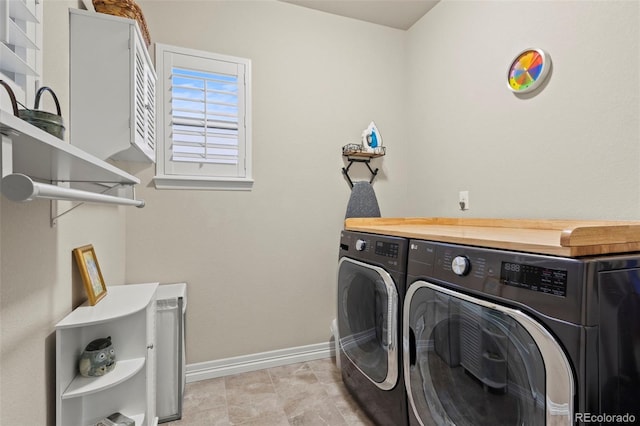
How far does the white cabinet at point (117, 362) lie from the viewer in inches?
45.1

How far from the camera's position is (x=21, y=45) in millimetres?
883

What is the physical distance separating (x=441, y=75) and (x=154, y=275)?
2.53m

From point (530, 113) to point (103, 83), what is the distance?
213 cm

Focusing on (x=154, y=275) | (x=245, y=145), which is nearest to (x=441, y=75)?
(x=245, y=145)

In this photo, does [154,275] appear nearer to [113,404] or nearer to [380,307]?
[113,404]

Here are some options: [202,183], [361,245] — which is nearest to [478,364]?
[361,245]

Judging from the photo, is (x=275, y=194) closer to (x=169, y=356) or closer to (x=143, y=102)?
(x=143, y=102)

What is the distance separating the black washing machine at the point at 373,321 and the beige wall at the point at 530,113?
86cm

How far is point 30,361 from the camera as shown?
0.97 metres

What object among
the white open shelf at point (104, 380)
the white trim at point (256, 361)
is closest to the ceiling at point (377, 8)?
the white open shelf at point (104, 380)

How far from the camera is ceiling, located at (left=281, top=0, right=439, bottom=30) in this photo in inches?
92.4

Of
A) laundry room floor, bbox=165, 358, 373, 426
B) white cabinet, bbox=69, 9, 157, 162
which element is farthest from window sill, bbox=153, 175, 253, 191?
laundry room floor, bbox=165, 358, 373, 426

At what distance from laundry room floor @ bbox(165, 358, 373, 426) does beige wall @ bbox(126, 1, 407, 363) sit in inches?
8.2
